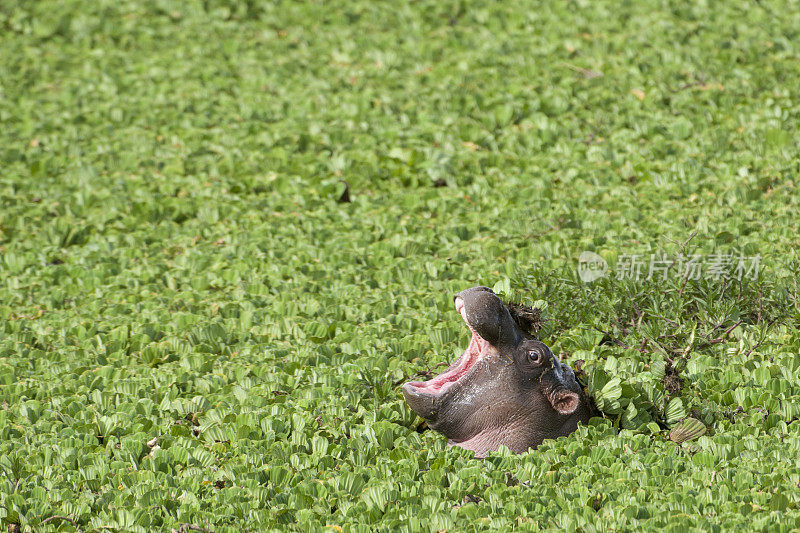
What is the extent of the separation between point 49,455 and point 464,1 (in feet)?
22.3

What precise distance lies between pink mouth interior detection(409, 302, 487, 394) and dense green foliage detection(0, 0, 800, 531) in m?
0.21

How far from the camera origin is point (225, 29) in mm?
9828

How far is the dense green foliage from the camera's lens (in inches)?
158

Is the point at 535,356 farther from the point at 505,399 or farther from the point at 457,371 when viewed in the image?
the point at 457,371

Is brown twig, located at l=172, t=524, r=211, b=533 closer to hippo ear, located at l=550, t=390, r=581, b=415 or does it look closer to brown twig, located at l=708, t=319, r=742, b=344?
hippo ear, located at l=550, t=390, r=581, b=415

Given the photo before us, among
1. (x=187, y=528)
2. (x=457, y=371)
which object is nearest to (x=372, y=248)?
(x=457, y=371)

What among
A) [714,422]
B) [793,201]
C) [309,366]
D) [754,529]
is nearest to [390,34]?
[793,201]

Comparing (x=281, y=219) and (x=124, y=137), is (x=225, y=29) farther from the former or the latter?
Answer: (x=281, y=219)

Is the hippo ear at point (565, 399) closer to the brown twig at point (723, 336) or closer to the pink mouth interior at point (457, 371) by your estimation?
the pink mouth interior at point (457, 371)

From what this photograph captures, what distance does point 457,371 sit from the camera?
4.54 m

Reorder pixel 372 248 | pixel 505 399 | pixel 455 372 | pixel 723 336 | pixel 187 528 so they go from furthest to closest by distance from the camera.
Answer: pixel 372 248
pixel 723 336
pixel 455 372
pixel 505 399
pixel 187 528

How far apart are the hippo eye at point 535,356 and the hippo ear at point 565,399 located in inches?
6.5

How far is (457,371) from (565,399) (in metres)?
0.49

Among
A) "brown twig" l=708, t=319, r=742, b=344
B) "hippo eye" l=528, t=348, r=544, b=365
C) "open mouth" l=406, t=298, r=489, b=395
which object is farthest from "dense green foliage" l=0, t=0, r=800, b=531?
"hippo eye" l=528, t=348, r=544, b=365
